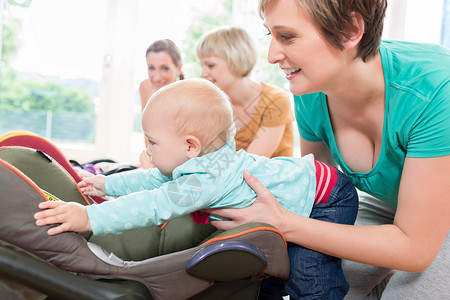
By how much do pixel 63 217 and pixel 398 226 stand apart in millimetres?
709

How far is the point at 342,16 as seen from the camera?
0.98 m

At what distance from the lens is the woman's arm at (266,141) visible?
1933 mm

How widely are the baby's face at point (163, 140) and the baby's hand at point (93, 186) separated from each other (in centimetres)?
24

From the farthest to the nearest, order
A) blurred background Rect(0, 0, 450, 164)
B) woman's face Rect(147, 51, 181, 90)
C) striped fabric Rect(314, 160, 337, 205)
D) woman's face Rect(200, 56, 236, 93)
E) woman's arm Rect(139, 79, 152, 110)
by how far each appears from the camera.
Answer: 1. blurred background Rect(0, 0, 450, 164)
2. woman's arm Rect(139, 79, 152, 110)
3. woman's face Rect(147, 51, 181, 90)
4. woman's face Rect(200, 56, 236, 93)
5. striped fabric Rect(314, 160, 337, 205)

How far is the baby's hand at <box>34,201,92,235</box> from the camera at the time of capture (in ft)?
2.66

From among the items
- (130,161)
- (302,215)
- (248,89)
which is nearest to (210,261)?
(302,215)

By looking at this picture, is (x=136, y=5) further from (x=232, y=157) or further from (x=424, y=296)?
(x=424, y=296)

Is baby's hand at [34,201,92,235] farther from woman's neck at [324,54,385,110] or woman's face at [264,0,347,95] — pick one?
woman's neck at [324,54,385,110]

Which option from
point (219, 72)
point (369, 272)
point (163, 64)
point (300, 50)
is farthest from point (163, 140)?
point (163, 64)

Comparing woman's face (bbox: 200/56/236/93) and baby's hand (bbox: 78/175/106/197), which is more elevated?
woman's face (bbox: 200/56/236/93)

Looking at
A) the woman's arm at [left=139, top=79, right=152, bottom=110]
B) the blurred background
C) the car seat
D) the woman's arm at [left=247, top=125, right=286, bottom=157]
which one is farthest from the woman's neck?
the blurred background

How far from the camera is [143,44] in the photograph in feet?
9.96

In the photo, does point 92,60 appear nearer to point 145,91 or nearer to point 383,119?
point 145,91

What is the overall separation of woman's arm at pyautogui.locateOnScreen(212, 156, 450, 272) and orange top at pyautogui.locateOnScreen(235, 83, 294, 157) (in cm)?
102
